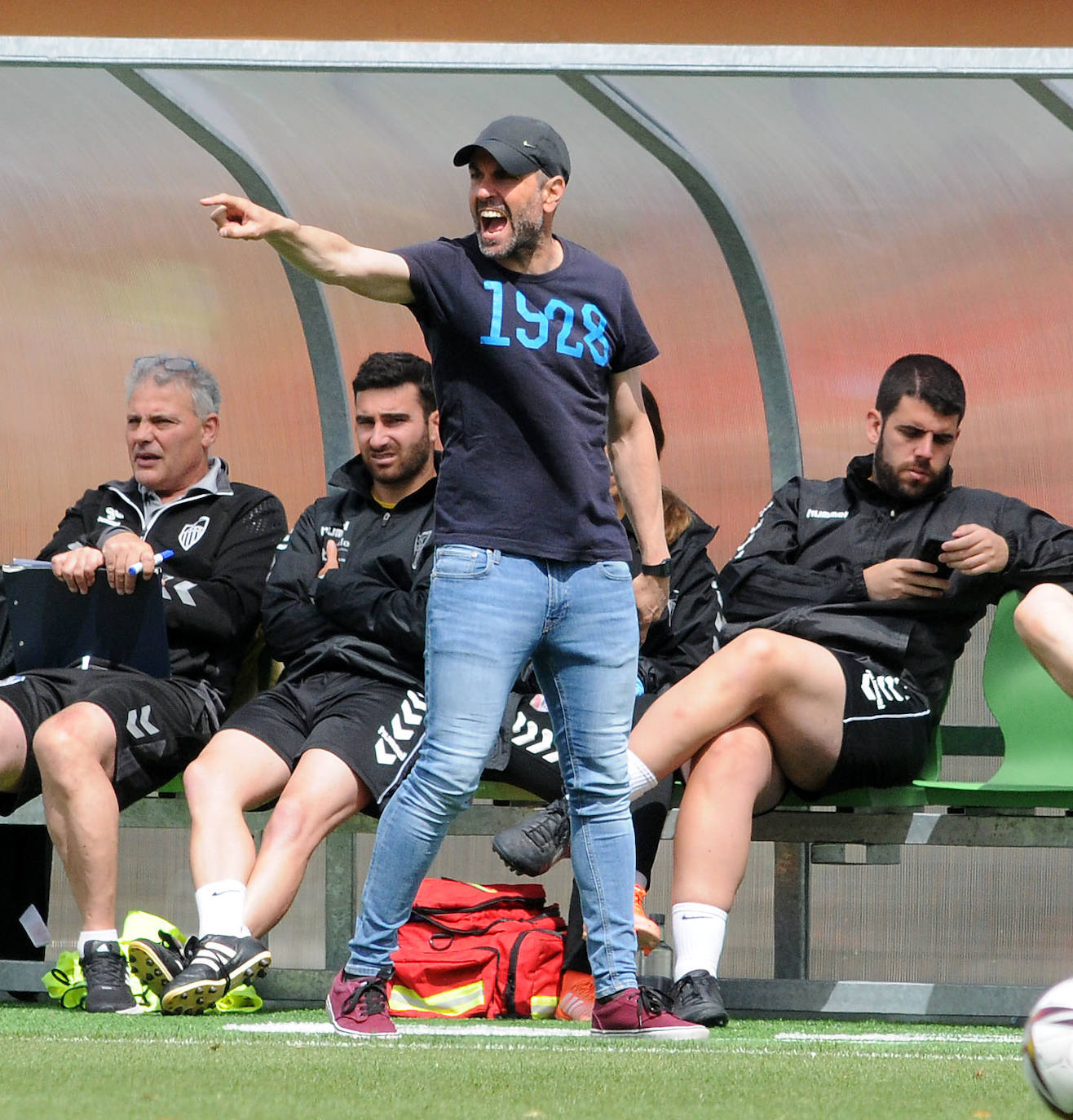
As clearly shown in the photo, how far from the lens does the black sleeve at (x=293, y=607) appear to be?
525 centimetres

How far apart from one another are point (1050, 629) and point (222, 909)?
85.4 inches

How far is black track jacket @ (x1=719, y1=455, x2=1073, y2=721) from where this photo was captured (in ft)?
16.7

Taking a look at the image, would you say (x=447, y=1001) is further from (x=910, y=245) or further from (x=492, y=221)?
(x=910, y=245)

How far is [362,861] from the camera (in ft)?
20.8

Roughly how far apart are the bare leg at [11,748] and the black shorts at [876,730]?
82.1 inches

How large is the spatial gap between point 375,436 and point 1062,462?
7.49 feet

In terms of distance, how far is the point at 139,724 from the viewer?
504 centimetres

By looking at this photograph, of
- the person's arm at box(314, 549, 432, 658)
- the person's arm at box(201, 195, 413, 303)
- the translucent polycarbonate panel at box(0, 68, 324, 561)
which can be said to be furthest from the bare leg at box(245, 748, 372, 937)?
the translucent polycarbonate panel at box(0, 68, 324, 561)

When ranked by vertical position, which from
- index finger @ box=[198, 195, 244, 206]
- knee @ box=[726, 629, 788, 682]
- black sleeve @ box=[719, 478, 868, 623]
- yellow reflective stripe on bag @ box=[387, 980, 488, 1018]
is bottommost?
yellow reflective stripe on bag @ box=[387, 980, 488, 1018]

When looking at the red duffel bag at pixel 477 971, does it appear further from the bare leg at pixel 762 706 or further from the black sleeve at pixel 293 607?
the black sleeve at pixel 293 607

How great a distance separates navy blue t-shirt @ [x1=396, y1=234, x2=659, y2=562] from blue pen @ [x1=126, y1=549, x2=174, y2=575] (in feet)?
4.74

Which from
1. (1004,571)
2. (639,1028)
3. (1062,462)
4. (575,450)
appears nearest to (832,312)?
(1062,462)

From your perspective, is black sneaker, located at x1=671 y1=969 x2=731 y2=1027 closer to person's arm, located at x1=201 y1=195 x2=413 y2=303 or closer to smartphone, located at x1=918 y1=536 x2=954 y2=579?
smartphone, located at x1=918 y1=536 x2=954 y2=579

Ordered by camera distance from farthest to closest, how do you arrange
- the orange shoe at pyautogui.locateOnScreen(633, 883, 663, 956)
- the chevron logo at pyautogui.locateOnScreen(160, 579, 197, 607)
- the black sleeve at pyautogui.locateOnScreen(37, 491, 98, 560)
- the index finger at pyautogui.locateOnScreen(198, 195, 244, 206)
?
1. the black sleeve at pyautogui.locateOnScreen(37, 491, 98, 560)
2. the chevron logo at pyautogui.locateOnScreen(160, 579, 197, 607)
3. the orange shoe at pyautogui.locateOnScreen(633, 883, 663, 956)
4. the index finger at pyautogui.locateOnScreen(198, 195, 244, 206)
